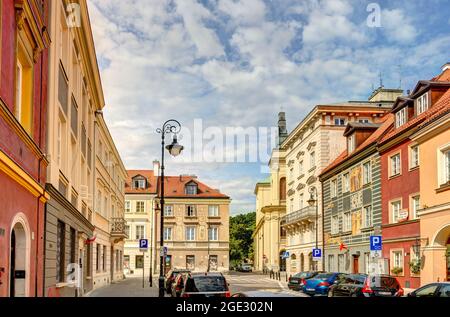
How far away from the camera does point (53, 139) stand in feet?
49.3

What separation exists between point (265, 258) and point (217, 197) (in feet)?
32.7

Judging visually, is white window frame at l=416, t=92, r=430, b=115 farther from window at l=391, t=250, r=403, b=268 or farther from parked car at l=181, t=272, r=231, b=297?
parked car at l=181, t=272, r=231, b=297

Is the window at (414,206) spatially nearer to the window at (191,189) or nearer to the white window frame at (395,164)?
the white window frame at (395,164)

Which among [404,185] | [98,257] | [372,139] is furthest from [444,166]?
[98,257]

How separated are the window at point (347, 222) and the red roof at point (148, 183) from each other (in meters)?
37.5

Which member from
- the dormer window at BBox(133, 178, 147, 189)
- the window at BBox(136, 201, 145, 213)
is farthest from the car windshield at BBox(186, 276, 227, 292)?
the dormer window at BBox(133, 178, 147, 189)

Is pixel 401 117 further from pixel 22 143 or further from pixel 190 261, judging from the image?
pixel 190 261

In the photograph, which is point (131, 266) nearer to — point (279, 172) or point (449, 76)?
point (279, 172)

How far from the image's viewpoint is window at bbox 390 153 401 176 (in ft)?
105

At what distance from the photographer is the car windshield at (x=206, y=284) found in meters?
17.5

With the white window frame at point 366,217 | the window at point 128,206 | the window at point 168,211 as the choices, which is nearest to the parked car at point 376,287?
the white window frame at point 366,217

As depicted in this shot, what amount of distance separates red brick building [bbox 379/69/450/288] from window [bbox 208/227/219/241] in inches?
1728
